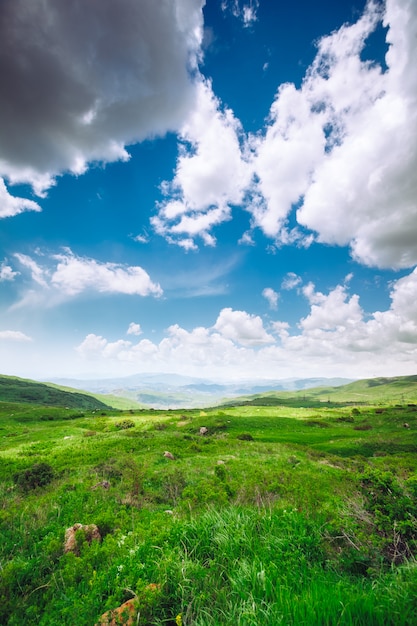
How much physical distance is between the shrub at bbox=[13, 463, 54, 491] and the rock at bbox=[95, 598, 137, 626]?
52.8 ft

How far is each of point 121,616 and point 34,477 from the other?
58.4ft

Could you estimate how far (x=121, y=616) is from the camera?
4.98 metres

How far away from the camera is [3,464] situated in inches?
865

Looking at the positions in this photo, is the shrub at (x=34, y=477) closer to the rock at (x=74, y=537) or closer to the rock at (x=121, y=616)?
the rock at (x=74, y=537)

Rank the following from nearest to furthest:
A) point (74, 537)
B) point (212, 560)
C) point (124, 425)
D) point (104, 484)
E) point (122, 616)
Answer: point (122, 616) < point (212, 560) < point (74, 537) < point (104, 484) < point (124, 425)

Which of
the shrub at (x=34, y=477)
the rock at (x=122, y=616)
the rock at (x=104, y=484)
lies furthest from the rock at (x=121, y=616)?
the shrub at (x=34, y=477)

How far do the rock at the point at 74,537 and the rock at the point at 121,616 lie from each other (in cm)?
431

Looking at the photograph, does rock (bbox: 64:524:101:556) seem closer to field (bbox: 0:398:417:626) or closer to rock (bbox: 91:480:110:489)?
field (bbox: 0:398:417:626)

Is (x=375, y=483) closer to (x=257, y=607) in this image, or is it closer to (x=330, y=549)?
(x=330, y=549)

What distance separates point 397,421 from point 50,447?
7569 centimetres

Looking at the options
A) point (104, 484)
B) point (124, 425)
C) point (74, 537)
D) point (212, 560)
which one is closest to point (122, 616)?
point (212, 560)

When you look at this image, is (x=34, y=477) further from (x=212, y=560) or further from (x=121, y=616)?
(x=212, y=560)

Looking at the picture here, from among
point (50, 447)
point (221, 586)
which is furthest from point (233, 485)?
point (50, 447)

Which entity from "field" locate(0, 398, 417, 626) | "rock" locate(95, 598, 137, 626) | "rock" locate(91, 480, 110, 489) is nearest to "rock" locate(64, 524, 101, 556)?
"field" locate(0, 398, 417, 626)
